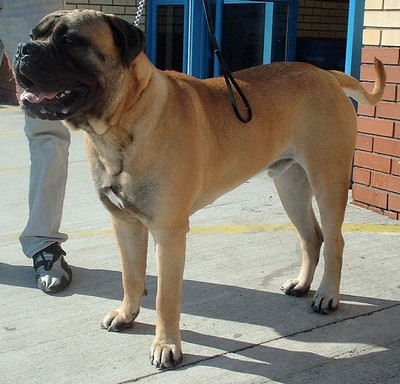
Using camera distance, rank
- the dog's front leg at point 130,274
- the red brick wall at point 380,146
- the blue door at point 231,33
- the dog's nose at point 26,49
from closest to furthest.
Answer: the dog's nose at point 26,49
the dog's front leg at point 130,274
the red brick wall at point 380,146
the blue door at point 231,33

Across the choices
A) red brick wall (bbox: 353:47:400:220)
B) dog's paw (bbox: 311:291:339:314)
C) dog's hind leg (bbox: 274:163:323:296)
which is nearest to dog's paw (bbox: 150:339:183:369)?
dog's paw (bbox: 311:291:339:314)

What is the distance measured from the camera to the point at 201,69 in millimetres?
9258

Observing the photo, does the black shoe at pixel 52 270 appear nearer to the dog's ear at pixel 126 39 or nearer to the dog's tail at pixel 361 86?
the dog's ear at pixel 126 39

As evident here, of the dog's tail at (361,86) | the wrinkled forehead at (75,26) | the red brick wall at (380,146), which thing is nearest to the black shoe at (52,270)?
the wrinkled forehead at (75,26)

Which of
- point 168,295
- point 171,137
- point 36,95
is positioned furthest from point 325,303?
point 36,95

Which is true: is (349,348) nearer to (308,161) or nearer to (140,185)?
(308,161)

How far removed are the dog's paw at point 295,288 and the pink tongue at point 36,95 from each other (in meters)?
1.92

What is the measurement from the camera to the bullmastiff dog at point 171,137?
306cm

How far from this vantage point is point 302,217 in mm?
4332

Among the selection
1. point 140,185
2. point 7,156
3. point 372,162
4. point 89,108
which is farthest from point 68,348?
point 7,156

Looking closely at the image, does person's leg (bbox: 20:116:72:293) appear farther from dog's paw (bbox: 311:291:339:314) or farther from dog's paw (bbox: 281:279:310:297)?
dog's paw (bbox: 311:291:339:314)

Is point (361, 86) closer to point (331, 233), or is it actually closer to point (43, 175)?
→ point (331, 233)

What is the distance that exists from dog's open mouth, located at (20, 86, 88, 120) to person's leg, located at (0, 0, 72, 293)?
4.23ft

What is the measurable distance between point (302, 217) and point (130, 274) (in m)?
1.21
